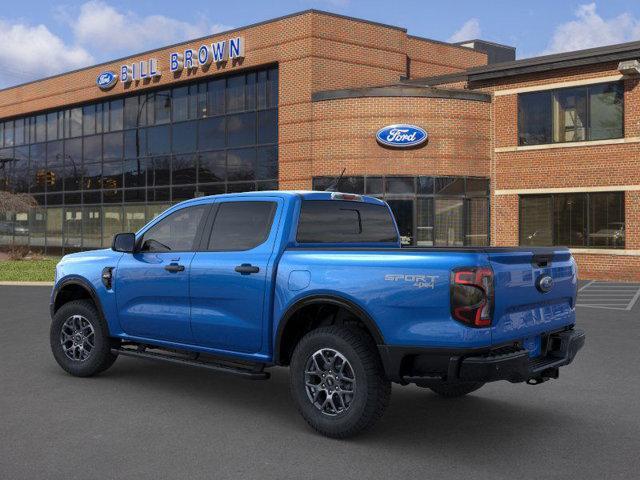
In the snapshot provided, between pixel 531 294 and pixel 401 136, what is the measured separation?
19.2 metres

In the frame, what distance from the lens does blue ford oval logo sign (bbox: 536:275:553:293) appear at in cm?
518

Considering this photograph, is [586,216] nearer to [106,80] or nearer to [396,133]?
[396,133]

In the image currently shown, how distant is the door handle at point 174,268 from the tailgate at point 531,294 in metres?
2.97

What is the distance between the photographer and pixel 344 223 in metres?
6.48

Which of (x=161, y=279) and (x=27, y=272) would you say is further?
(x=27, y=272)

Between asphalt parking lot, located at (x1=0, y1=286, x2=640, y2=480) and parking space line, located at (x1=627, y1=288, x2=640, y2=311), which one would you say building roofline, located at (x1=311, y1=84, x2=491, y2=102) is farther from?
asphalt parking lot, located at (x1=0, y1=286, x2=640, y2=480)

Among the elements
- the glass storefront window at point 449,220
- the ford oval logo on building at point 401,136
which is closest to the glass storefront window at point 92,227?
the ford oval logo on building at point 401,136

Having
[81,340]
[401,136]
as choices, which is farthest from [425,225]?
[81,340]

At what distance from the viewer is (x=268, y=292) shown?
5730mm

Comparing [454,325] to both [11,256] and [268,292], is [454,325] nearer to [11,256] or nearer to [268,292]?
[268,292]

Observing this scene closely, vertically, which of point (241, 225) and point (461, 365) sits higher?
point (241, 225)

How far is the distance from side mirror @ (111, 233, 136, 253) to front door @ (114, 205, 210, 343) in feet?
0.44

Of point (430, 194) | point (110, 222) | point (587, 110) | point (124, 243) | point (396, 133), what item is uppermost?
point (587, 110)

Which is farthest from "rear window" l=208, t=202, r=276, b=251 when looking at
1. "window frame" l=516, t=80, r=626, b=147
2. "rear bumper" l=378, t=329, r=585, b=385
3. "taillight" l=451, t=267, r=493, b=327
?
"window frame" l=516, t=80, r=626, b=147
